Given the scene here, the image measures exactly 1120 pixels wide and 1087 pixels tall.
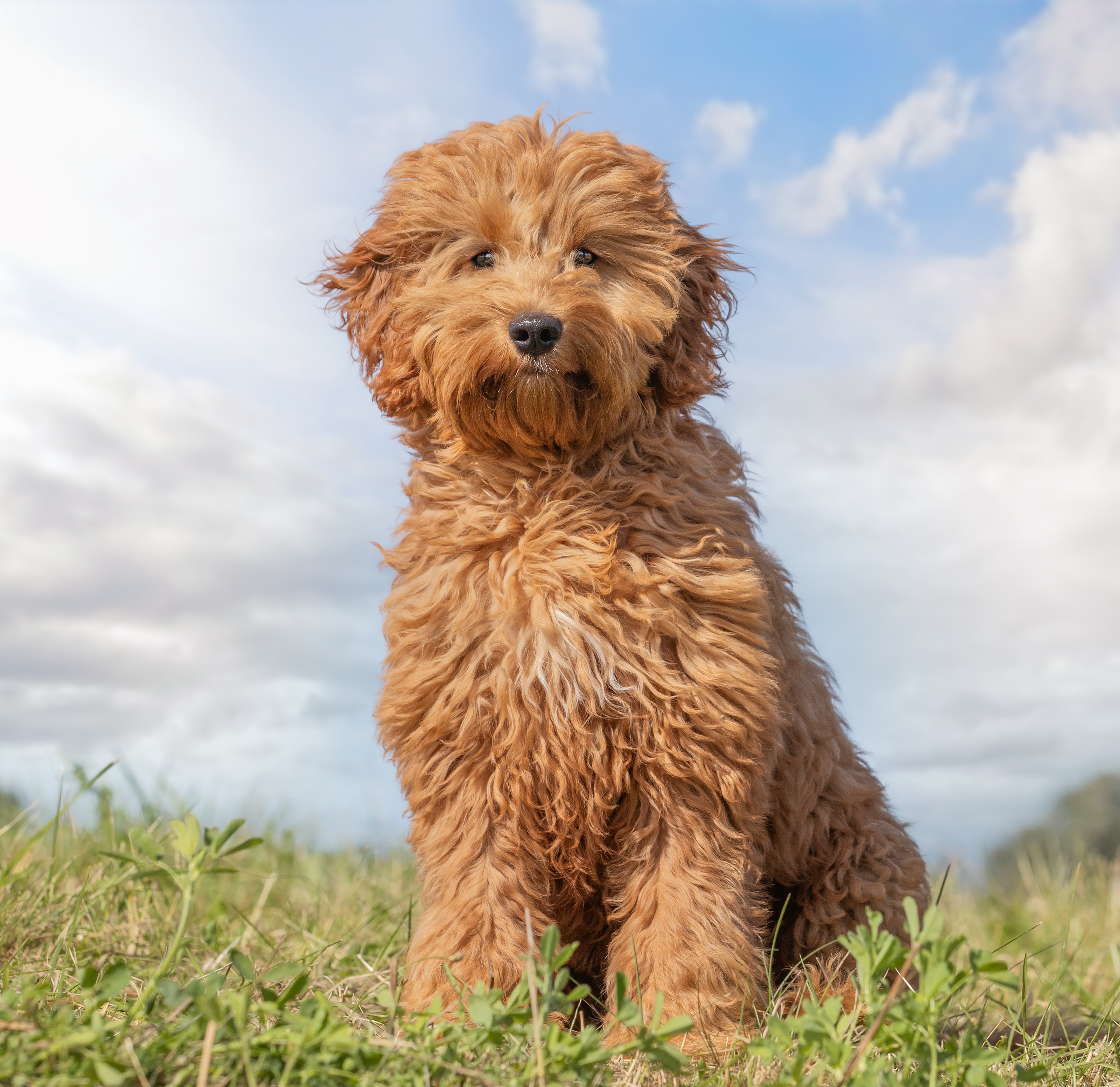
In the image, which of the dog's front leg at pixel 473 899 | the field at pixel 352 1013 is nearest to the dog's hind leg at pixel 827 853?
the field at pixel 352 1013

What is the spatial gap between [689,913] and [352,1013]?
1.23 m

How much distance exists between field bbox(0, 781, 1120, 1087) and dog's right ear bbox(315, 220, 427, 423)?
1784 millimetres

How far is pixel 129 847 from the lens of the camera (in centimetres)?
555

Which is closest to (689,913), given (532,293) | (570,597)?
(570,597)

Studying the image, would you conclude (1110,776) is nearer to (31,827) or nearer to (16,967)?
(31,827)

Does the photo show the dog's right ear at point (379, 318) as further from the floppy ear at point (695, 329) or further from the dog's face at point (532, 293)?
the floppy ear at point (695, 329)

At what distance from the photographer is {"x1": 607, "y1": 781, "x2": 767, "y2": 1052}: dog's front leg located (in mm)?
4043

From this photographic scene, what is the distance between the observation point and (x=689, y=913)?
4.10 metres

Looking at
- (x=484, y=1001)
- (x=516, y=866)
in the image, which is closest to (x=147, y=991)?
(x=484, y=1001)

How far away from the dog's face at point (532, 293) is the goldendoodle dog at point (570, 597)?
1 centimetres

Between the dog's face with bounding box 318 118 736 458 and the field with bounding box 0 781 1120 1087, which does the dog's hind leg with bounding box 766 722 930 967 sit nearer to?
the field with bounding box 0 781 1120 1087

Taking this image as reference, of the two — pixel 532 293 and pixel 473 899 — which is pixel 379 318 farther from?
pixel 473 899

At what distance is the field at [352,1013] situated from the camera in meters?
2.73

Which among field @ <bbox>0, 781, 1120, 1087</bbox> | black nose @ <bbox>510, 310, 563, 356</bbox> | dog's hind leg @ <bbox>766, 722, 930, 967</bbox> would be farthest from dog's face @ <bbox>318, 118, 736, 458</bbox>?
field @ <bbox>0, 781, 1120, 1087</bbox>
